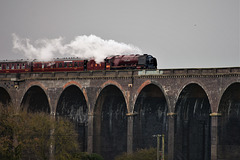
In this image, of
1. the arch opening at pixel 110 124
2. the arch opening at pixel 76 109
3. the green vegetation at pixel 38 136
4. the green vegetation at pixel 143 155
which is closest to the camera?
the green vegetation at pixel 143 155

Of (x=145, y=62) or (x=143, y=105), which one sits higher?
(x=145, y=62)

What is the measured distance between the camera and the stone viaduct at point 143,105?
6319 cm

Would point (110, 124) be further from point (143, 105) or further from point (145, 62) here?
point (145, 62)

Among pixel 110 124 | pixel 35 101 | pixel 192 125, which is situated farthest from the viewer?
pixel 35 101

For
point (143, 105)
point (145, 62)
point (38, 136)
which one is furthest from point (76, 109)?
point (38, 136)

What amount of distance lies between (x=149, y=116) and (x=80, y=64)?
1489 centimetres

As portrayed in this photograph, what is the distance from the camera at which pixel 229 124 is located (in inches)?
2511

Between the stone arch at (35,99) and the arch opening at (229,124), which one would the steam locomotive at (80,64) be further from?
the arch opening at (229,124)

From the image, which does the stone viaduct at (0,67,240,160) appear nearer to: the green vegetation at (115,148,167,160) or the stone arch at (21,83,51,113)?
the stone arch at (21,83,51,113)

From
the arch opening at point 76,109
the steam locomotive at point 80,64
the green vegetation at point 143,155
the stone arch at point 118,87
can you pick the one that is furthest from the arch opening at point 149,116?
the arch opening at point 76,109

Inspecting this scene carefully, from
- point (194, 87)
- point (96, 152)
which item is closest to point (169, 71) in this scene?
Answer: point (194, 87)

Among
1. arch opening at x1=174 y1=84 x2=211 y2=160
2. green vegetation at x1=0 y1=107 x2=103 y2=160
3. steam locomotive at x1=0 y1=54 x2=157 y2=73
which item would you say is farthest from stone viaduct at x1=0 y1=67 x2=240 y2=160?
green vegetation at x1=0 y1=107 x2=103 y2=160

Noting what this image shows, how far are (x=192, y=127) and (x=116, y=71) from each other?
12173 mm

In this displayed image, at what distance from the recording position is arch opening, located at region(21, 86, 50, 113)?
80000 mm
